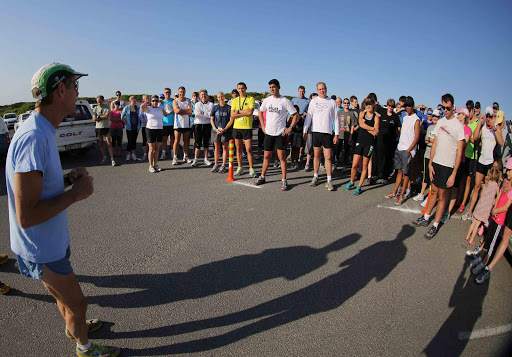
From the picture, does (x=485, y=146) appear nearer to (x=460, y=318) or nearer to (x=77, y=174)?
(x=460, y=318)

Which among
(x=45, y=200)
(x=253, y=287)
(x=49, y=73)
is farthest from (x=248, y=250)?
(x=49, y=73)

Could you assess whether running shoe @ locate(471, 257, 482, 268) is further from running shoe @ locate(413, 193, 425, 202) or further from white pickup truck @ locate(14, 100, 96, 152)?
white pickup truck @ locate(14, 100, 96, 152)

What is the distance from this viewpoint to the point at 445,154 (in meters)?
5.11

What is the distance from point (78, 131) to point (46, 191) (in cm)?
875

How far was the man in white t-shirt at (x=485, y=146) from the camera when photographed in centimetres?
609

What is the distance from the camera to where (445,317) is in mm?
3184

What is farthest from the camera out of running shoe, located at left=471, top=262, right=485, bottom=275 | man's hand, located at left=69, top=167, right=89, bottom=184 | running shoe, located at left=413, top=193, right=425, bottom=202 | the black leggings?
the black leggings

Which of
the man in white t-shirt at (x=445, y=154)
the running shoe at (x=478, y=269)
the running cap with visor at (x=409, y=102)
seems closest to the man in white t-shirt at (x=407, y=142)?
the running cap with visor at (x=409, y=102)

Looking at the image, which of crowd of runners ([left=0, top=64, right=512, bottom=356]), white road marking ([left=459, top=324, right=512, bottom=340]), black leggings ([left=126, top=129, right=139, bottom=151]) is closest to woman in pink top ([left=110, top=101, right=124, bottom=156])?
crowd of runners ([left=0, top=64, right=512, bottom=356])

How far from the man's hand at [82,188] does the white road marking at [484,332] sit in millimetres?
3491

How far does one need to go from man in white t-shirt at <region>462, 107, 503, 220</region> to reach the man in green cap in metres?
6.50

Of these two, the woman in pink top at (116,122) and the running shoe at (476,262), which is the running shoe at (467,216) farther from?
the woman in pink top at (116,122)

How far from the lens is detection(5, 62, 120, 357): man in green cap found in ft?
6.28

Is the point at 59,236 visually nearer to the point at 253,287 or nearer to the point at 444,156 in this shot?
the point at 253,287
